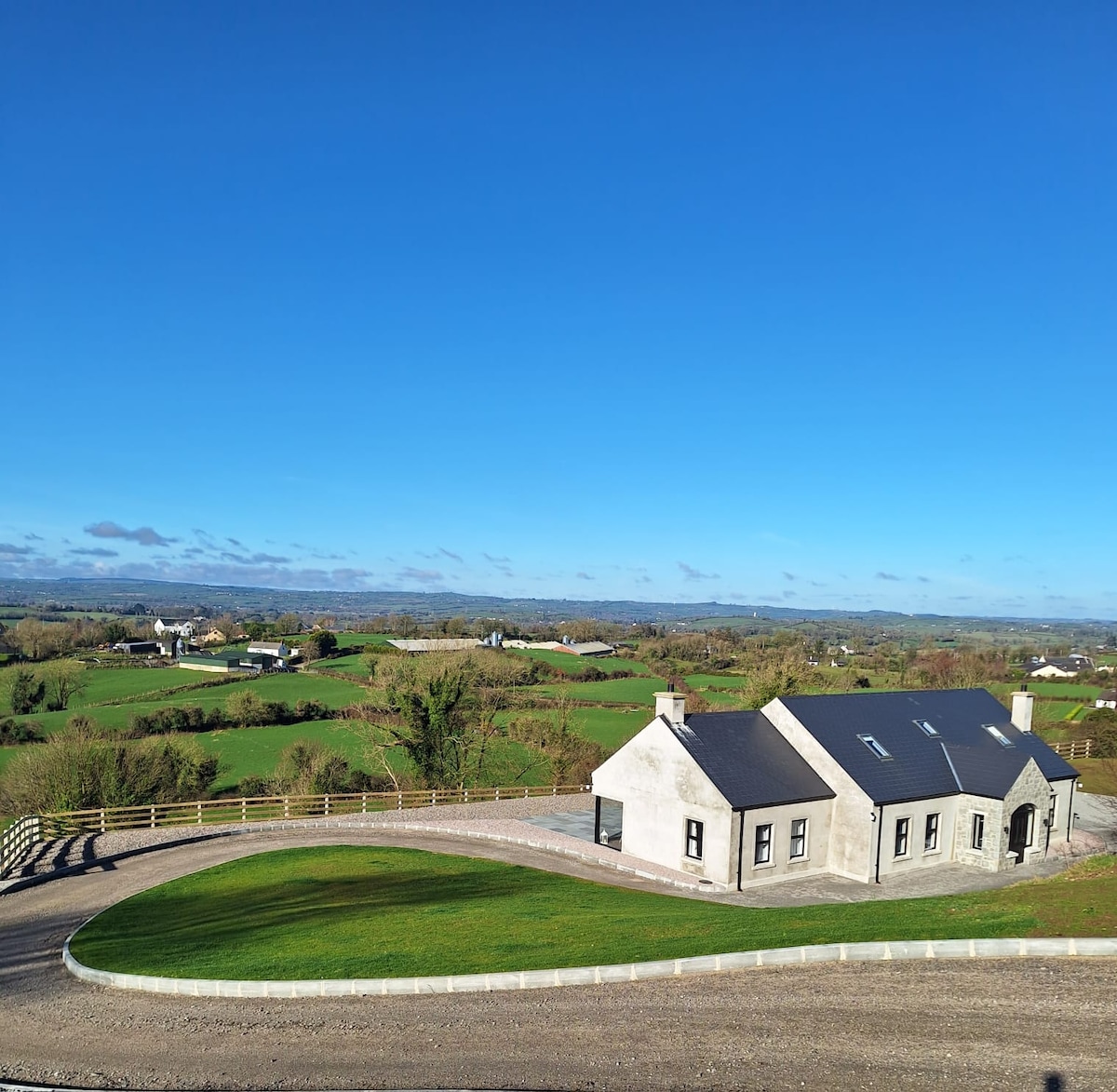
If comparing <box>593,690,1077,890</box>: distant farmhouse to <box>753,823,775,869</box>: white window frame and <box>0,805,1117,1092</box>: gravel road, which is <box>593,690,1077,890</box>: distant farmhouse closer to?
<box>753,823,775,869</box>: white window frame

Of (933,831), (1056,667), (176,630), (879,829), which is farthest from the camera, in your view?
(176,630)

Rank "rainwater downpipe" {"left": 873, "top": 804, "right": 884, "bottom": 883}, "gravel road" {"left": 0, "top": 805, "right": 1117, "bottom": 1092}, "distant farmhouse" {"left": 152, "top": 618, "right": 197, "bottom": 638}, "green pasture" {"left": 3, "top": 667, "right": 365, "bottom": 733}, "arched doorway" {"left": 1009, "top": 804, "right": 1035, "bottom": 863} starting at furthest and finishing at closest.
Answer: "distant farmhouse" {"left": 152, "top": 618, "right": 197, "bottom": 638}, "green pasture" {"left": 3, "top": 667, "right": 365, "bottom": 733}, "arched doorway" {"left": 1009, "top": 804, "right": 1035, "bottom": 863}, "rainwater downpipe" {"left": 873, "top": 804, "right": 884, "bottom": 883}, "gravel road" {"left": 0, "top": 805, "right": 1117, "bottom": 1092}

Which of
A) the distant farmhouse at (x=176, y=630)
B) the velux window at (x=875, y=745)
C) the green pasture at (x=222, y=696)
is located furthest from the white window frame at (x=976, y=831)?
the distant farmhouse at (x=176, y=630)

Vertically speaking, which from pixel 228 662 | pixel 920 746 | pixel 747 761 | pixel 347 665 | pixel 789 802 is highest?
pixel 920 746

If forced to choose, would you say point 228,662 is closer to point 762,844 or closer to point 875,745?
point 875,745

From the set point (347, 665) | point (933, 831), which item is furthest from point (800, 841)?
point (347, 665)

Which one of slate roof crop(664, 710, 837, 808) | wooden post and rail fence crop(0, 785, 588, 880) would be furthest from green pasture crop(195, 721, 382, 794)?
slate roof crop(664, 710, 837, 808)

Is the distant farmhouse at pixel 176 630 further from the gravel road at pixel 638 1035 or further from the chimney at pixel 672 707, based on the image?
the gravel road at pixel 638 1035
